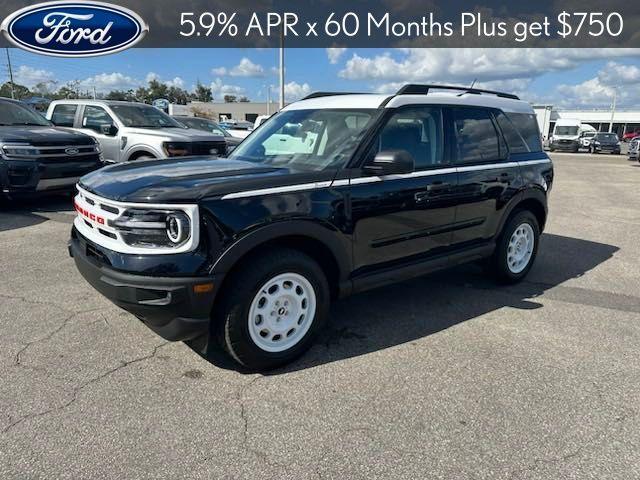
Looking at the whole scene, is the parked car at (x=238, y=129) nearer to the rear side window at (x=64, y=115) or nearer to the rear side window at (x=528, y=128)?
the rear side window at (x=528, y=128)

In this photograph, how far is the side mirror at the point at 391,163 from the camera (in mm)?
3369

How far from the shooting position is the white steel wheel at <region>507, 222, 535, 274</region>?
199 inches

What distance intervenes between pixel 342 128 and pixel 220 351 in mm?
1925

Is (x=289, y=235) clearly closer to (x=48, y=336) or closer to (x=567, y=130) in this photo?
(x=48, y=336)

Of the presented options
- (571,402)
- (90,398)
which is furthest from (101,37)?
(571,402)

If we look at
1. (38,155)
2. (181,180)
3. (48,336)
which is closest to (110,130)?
(38,155)

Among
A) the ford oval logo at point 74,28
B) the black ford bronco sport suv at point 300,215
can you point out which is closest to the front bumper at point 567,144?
the ford oval logo at point 74,28

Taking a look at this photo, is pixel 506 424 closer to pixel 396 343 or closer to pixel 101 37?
pixel 396 343

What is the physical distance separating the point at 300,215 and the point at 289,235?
0.15 meters

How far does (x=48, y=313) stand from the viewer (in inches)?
159

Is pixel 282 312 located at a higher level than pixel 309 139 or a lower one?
lower

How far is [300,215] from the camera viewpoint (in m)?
3.17

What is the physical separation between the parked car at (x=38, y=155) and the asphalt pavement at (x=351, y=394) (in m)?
3.44

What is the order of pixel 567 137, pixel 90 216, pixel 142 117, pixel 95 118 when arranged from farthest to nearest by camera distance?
1. pixel 567 137
2. pixel 142 117
3. pixel 95 118
4. pixel 90 216
